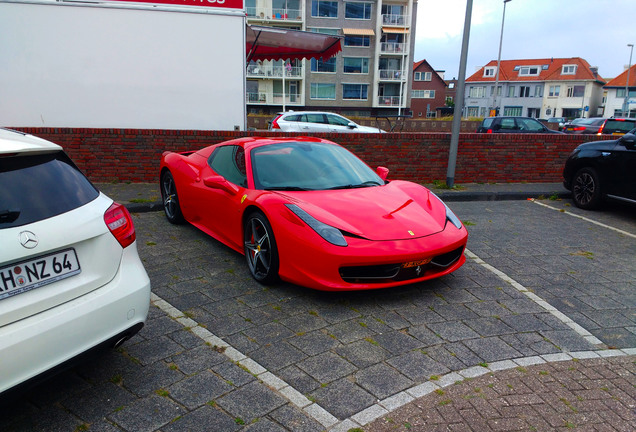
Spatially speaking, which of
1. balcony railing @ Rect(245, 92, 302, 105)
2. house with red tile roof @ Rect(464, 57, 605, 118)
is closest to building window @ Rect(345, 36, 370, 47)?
balcony railing @ Rect(245, 92, 302, 105)

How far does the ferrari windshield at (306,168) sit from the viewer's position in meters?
4.70

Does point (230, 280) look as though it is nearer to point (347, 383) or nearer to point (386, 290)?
point (386, 290)

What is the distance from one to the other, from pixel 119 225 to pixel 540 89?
270 feet

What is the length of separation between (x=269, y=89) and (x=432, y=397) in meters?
50.8

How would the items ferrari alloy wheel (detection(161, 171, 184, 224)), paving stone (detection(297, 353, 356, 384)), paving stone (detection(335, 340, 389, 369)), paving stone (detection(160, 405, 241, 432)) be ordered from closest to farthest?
1. paving stone (detection(160, 405, 241, 432))
2. paving stone (detection(297, 353, 356, 384))
3. paving stone (detection(335, 340, 389, 369))
4. ferrari alloy wheel (detection(161, 171, 184, 224))

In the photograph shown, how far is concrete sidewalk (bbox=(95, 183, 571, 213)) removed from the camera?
726 centimetres

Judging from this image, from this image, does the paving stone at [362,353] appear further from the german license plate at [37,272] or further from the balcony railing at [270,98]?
the balcony railing at [270,98]

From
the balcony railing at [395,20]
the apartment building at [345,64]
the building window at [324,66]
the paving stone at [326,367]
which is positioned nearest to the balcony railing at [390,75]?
the apartment building at [345,64]

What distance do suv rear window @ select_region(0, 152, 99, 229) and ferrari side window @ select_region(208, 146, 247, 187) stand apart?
7.09ft

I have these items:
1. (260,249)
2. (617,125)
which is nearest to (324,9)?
(617,125)

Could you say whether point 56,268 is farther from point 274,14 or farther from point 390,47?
point 390,47

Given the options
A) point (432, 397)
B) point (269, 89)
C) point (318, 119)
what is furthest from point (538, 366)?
point (269, 89)

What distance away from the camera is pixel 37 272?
2281mm

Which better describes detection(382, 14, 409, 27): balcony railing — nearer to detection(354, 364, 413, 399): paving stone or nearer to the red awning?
the red awning
